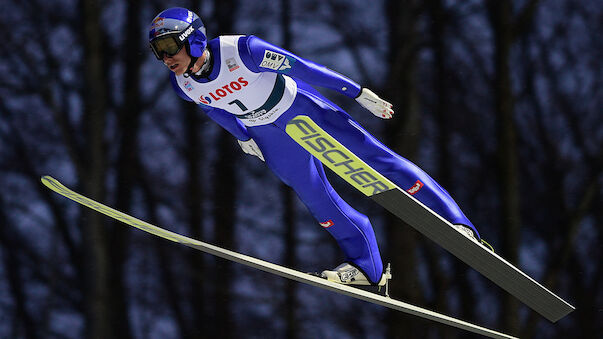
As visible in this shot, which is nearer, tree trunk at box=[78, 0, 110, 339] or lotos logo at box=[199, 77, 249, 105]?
lotos logo at box=[199, 77, 249, 105]

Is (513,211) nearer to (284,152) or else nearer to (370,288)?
(370,288)

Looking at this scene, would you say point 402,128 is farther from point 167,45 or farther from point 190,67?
point 167,45

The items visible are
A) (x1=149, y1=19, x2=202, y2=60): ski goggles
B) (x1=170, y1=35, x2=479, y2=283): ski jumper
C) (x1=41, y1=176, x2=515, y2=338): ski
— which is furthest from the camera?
(x1=41, y1=176, x2=515, y2=338): ski

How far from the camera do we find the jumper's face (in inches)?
136

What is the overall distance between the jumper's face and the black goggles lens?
17mm

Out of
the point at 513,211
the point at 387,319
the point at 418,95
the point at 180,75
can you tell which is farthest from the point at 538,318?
the point at 180,75

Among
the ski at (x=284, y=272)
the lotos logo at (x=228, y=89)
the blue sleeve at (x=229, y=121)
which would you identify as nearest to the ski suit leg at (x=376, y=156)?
the lotos logo at (x=228, y=89)

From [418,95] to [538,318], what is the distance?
2374 mm

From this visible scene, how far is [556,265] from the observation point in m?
7.01

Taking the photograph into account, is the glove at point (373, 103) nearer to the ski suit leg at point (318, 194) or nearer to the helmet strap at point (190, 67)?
the ski suit leg at point (318, 194)

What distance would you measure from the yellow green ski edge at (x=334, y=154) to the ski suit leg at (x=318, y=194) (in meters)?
0.29

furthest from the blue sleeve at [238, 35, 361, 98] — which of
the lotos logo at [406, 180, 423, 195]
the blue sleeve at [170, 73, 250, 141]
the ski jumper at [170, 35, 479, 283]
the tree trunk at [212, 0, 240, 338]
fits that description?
the tree trunk at [212, 0, 240, 338]

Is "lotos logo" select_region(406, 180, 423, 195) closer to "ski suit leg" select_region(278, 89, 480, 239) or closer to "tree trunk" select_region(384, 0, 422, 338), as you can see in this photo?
"ski suit leg" select_region(278, 89, 480, 239)

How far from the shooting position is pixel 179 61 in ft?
11.4
